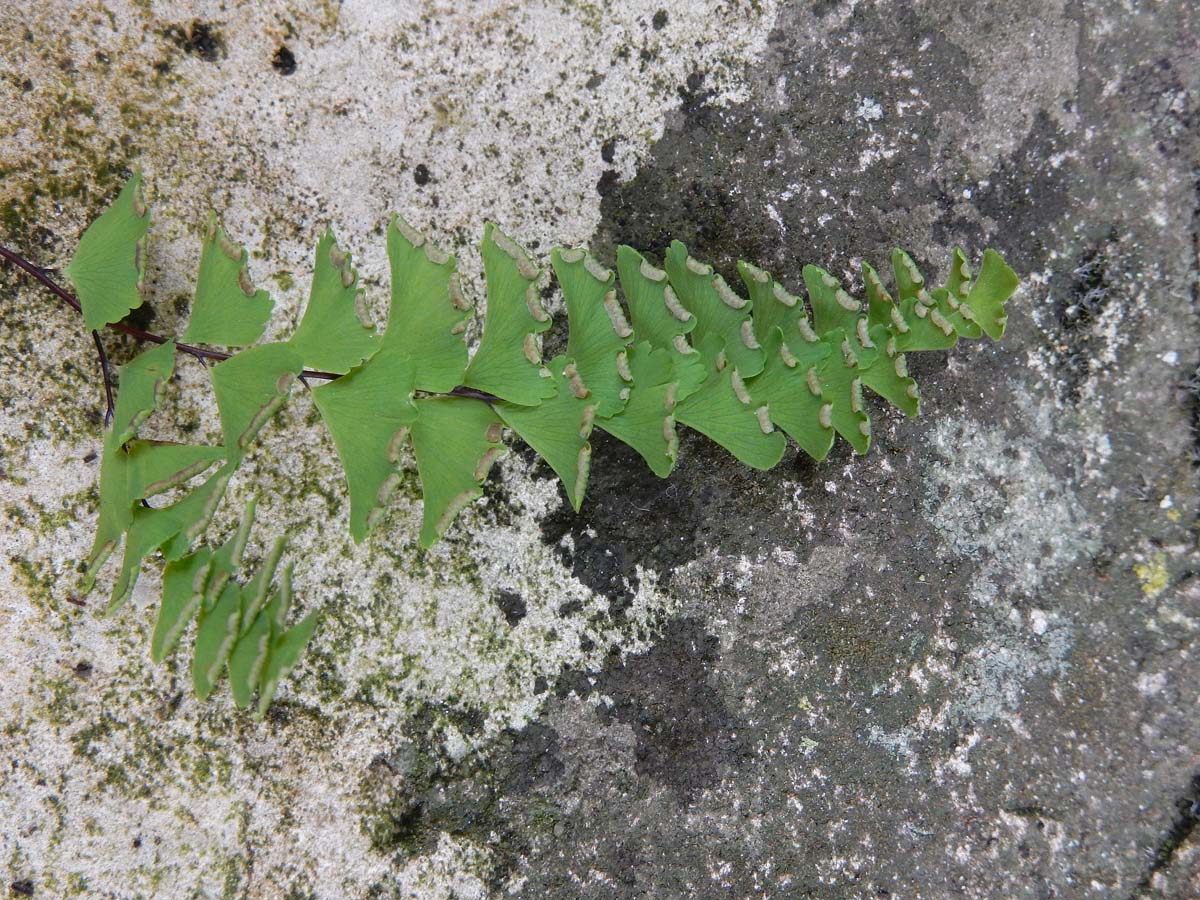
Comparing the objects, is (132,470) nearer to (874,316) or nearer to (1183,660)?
(874,316)

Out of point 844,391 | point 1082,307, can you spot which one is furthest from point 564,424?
point 1082,307

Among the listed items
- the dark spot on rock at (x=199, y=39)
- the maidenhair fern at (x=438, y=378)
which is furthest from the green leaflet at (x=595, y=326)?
the dark spot on rock at (x=199, y=39)

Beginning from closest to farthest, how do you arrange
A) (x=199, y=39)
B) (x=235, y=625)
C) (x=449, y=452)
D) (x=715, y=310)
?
(x=235, y=625), (x=449, y=452), (x=715, y=310), (x=199, y=39)

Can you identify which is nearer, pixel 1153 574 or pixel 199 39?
pixel 199 39

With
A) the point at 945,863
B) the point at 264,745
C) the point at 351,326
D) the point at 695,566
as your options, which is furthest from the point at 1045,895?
the point at 351,326

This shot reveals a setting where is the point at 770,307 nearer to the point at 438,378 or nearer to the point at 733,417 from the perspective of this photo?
the point at 733,417

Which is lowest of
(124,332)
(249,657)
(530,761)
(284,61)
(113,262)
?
(530,761)
